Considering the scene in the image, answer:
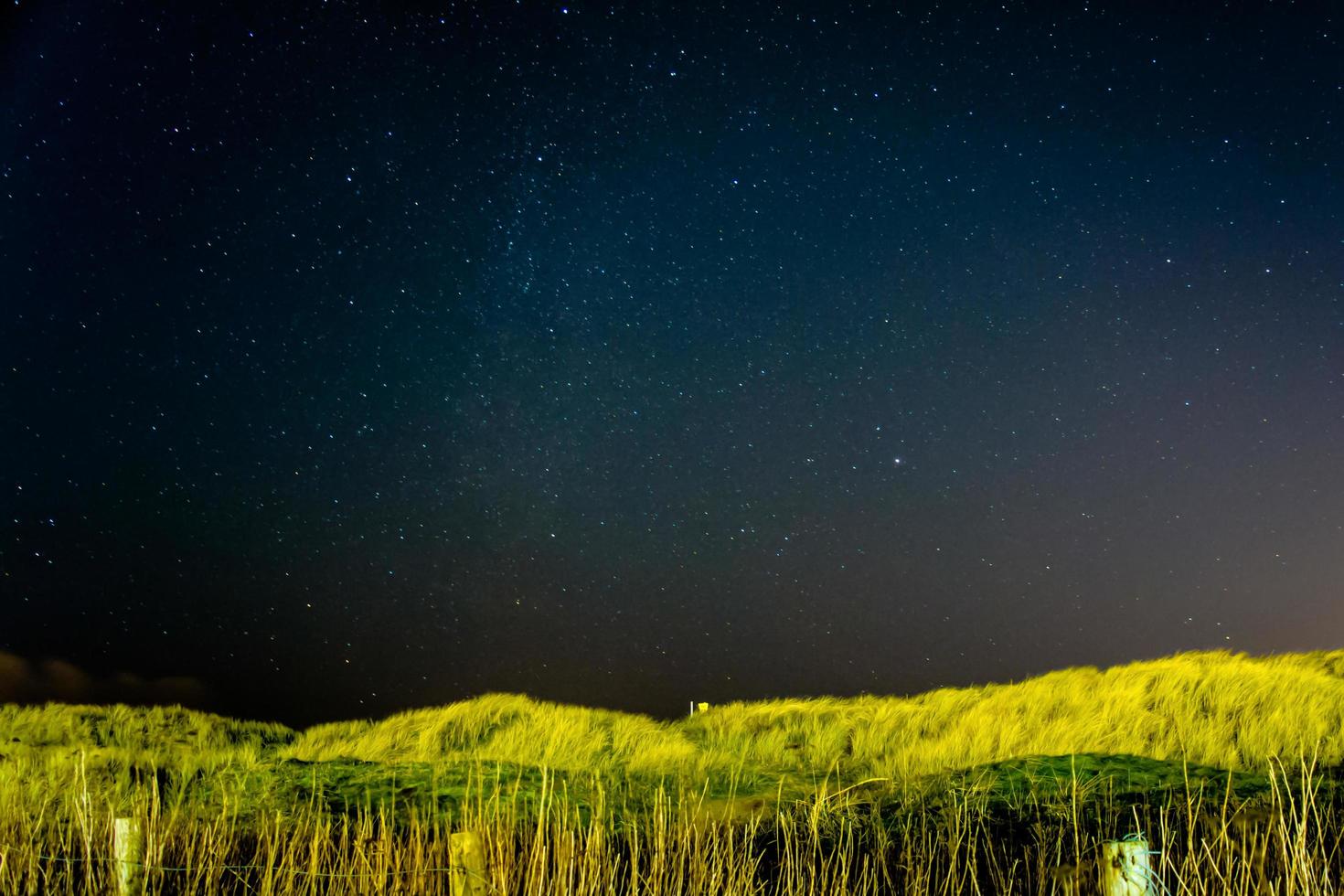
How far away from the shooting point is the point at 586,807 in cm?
565

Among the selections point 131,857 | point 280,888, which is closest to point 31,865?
point 131,857

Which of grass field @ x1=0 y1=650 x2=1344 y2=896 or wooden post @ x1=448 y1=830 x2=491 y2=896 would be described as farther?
grass field @ x1=0 y1=650 x2=1344 y2=896

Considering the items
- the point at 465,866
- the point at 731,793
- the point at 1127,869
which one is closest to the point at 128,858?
the point at 465,866

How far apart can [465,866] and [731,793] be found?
3033 mm

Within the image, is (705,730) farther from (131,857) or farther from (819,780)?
(131,857)

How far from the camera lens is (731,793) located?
5805 millimetres

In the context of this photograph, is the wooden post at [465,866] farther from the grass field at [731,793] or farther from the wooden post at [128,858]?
the wooden post at [128,858]

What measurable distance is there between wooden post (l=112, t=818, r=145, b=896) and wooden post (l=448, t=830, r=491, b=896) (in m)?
1.12

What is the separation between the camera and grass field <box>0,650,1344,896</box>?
350 centimetres

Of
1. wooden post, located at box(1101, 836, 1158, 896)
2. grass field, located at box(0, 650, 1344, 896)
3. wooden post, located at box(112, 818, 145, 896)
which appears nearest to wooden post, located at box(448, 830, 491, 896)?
grass field, located at box(0, 650, 1344, 896)

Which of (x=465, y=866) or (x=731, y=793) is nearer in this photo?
(x=465, y=866)

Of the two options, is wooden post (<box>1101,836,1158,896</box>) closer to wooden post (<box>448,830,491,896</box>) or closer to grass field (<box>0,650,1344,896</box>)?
grass field (<box>0,650,1344,896</box>)

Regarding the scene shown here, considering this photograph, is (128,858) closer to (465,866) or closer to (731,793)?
(465,866)

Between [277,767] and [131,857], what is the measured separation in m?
3.53
